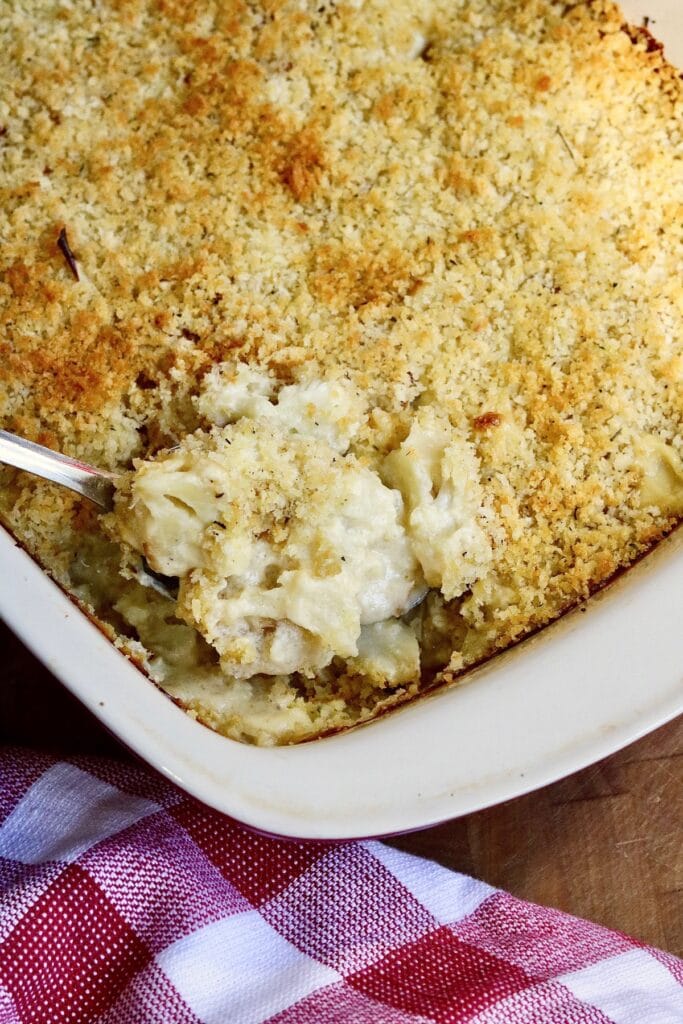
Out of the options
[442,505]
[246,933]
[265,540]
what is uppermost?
[442,505]

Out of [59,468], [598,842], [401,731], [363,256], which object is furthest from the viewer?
[598,842]

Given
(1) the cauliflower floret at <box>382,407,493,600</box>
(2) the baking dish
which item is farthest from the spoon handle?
(1) the cauliflower floret at <box>382,407,493,600</box>

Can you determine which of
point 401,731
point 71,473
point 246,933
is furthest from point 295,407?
point 246,933

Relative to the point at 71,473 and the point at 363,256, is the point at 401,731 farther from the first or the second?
the point at 363,256

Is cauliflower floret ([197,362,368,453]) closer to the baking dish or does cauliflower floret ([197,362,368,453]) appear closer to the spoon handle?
the spoon handle

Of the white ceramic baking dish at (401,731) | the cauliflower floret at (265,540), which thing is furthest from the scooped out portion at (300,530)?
the white ceramic baking dish at (401,731)

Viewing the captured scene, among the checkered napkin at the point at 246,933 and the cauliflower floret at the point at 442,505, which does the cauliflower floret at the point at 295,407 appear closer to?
the cauliflower floret at the point at 442,505
